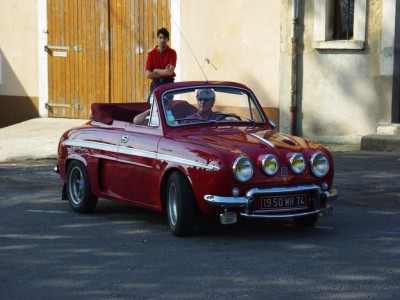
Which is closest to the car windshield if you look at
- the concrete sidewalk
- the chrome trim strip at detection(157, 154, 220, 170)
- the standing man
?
the chrome trim strip at detection(157, 154, 220, 170)

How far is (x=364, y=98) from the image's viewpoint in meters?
16.6

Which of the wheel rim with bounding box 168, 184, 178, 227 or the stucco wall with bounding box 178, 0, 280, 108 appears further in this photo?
the stucco wall with bounding box 178, 0, 280, 108

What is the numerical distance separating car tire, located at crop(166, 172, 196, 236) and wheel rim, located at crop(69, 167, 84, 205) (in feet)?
6.18

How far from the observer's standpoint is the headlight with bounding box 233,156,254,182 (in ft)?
29.9

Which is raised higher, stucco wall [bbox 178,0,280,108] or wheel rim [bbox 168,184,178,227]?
stucco wall [bbox 178,0,280,108]

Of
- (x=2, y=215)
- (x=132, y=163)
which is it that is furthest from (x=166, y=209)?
(x=2, y=215)

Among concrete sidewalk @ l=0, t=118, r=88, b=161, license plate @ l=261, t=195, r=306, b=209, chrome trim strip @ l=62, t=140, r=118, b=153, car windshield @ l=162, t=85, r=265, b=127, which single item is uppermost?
car windshield @ l=162, t=85, r=265, b=127

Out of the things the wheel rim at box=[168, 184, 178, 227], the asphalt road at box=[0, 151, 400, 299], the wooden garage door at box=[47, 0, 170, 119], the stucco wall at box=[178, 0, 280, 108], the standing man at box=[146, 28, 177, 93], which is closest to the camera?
the asphalt road at box=[0, 151, 400, 299]

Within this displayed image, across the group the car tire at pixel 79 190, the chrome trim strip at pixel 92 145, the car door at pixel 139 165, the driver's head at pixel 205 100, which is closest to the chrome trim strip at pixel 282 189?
the car door at pixel 139 165

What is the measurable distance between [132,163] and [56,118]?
1074 cm

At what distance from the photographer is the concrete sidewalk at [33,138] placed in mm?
16750

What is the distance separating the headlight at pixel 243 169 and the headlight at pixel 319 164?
2.18 feet

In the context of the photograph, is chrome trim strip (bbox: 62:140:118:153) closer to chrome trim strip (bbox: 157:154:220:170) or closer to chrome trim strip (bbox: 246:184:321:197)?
chrome trim strip (bbox: 157:154:220:170)

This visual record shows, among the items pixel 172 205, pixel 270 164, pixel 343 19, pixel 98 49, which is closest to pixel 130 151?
pixel 172 205
